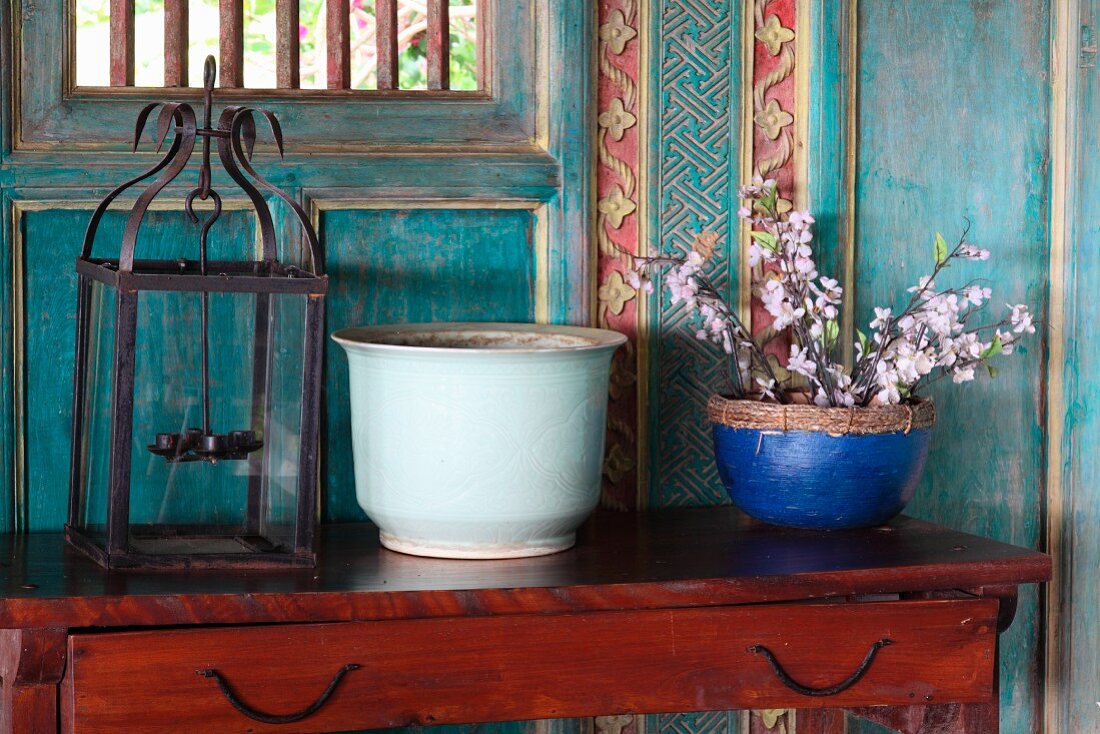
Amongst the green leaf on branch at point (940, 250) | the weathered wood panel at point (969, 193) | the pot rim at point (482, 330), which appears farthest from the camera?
the weathered wood panel at point (969, 193)

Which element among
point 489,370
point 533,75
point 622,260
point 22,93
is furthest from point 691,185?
point 22,93

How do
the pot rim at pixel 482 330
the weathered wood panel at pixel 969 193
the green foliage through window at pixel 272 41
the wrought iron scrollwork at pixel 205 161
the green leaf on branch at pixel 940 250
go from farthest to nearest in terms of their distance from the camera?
the green foliage through window at pixel 272 41
the weathered wood panel at pixel 969 193
the green leaf on branch at pixel 940 250
the pot rim at pixel 482 330
the wrought iron scrollwork at pixel 205 161

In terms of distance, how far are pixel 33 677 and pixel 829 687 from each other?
0.87 meters

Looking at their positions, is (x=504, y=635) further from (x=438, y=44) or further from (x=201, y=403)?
(x=438, y=44)

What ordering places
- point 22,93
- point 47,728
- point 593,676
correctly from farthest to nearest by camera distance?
1. point 22,93
2. point 593,676
3. point 47,728

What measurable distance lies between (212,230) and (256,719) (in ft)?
2.20

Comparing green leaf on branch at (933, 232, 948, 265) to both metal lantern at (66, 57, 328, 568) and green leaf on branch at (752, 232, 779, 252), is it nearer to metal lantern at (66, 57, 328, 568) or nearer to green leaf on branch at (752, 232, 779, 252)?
green leaf on branch at (752, 232, 779, 252)

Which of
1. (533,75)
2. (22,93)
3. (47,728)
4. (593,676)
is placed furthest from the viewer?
(533,75)

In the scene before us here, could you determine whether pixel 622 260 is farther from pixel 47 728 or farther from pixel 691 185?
pixel 47 728

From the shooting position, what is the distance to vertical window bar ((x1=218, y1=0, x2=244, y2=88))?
1.75 m

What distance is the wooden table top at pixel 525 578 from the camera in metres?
1.33

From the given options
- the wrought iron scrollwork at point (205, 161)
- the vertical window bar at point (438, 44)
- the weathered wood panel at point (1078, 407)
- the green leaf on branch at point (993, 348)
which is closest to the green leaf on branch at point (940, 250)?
the green leaf on branch at point (993, 348)

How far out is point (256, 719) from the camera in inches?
53.3

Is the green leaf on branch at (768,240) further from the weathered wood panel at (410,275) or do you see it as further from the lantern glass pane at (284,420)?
the lantern glass pane at (284,420)
